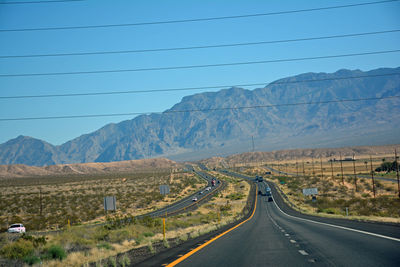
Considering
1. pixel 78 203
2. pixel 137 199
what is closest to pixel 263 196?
pixel 137 199

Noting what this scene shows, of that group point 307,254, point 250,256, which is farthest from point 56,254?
point 307,254

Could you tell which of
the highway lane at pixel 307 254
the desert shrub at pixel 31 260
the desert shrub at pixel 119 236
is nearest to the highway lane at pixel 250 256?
the highway lane at pixel 307 254

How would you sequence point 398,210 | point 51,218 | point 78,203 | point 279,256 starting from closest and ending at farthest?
point 279,256, point 398,210, point 51,218, point 78,203

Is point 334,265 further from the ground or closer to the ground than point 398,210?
further from the ground

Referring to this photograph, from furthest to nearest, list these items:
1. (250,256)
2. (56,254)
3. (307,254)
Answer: (56,254) → (250,256) → (307,254)

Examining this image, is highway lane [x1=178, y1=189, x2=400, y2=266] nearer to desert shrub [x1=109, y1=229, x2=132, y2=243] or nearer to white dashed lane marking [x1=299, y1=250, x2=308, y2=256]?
white dashed lane marking [x1=299, y1=250, x2=308, y2=256]

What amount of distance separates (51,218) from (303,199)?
57.3 metres

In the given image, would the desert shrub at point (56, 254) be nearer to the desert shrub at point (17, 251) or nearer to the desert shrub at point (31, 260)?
the desert shrub at point (31, 260)

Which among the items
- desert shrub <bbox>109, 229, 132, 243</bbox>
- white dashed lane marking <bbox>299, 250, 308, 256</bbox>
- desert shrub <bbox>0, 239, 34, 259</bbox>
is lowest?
desert shrub <bbox>109, 229, 132, 243</bbox>

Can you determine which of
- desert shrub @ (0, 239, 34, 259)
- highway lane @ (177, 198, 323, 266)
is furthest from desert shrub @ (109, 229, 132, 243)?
highway lane @ (177, 198, 323, 266)

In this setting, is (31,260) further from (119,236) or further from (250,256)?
(119,236)

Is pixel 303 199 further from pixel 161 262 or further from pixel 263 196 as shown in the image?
pixel 161 262

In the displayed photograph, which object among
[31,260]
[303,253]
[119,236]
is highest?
[303,253]

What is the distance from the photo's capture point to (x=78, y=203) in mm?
78000
